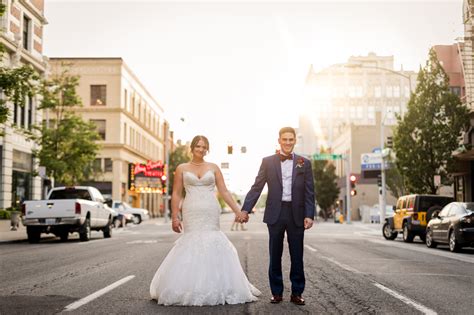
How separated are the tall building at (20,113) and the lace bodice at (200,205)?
2549 centimetres

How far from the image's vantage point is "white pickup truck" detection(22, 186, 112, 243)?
20.9 metres

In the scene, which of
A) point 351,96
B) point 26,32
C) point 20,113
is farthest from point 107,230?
point 351,96

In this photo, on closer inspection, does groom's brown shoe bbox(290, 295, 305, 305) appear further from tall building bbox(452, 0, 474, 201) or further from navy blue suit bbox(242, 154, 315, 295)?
tall building bbox(452, 0, 474, 201)

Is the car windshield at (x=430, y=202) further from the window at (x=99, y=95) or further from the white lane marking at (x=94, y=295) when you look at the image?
the window at (x=99, y=95)

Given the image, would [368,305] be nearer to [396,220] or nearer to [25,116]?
[396,220]

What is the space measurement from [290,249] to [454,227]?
1291cm

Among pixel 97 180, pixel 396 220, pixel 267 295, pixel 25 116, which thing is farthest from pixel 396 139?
pixel 97 180

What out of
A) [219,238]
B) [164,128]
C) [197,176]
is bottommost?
[219,238]

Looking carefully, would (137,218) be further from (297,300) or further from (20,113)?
(297,300)

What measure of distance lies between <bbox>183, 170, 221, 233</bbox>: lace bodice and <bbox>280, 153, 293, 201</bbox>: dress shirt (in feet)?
2.86

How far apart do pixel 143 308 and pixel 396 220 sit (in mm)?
20752

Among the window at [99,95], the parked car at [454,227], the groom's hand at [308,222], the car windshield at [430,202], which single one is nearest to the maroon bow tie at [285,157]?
the groom's hand at [308,222]

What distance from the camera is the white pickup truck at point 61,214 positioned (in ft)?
68.5

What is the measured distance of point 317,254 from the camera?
1538 cm
